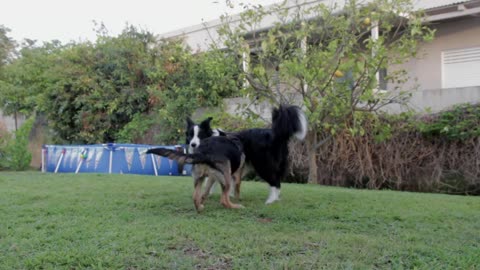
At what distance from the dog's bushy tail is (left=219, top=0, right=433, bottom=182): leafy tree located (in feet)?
7.05

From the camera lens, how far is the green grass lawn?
3057 millimetres

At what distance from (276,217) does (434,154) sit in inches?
203


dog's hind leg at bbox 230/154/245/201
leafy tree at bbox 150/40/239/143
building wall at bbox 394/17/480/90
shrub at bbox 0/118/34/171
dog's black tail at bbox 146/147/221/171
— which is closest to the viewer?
dog's black tail at bbox 146/147/221/171

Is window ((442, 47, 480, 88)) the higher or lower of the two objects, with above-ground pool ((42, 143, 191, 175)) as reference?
higher

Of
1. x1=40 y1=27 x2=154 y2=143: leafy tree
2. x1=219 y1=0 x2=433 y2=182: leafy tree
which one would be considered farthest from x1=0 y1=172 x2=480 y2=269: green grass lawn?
x1=40 y1=27 x2=154 y2=143: leafy tree

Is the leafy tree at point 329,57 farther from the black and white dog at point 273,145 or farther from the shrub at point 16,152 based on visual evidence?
the shrub at point 16,152

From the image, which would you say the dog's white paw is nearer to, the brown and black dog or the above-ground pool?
the brown and black dog

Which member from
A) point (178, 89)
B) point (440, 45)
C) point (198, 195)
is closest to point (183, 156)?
point (198, 195)

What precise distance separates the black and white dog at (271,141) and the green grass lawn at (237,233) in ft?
1.31

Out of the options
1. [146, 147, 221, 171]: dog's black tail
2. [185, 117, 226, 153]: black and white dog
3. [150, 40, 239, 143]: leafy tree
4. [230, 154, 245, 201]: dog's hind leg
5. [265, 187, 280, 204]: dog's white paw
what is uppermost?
[150, 40, 239, 143]: leafy tree

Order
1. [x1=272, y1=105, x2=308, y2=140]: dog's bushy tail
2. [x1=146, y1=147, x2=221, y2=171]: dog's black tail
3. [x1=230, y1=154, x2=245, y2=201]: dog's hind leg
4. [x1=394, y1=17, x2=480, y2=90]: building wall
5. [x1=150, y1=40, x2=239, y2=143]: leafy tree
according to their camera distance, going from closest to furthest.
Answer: [x1=146, y1=147, x2=221, y2=171]: dog's black tail < [x1=272, y1=105, x2=308, y2=140]: dog's bushy tail < [x1=230, y1=154, x2=245, y2=201]: dog's hind leg < [x1=394, y1=17, x2=480, y2=90]: building wall < [x1=150, y1=40, x2=239, y2=143]: leafy tree

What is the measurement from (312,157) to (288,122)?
3.57 m

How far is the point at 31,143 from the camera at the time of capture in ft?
53.0

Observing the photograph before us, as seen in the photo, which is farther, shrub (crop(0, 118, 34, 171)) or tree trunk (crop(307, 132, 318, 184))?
shrub (crop(0, 118, 34, 171))
